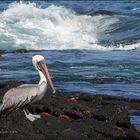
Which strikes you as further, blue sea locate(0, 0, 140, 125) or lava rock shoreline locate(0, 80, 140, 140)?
blue sea locate(0, 0, 140, 125)

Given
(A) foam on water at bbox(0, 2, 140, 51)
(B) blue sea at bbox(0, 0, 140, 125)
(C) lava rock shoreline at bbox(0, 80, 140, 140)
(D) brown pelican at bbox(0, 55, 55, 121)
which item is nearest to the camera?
(C) lava rock shoreline at bbox(0, 80, 140, 140)

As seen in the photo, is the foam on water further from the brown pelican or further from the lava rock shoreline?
the brown pelican

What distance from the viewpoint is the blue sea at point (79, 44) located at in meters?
21.4

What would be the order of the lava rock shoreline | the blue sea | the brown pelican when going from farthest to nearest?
the blue sea, the brown pelican, the lava rock shoreline

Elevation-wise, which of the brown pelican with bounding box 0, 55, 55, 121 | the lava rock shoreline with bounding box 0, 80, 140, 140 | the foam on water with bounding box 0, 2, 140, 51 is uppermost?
the brown pelican with bounding box 0, 55, 55, 121

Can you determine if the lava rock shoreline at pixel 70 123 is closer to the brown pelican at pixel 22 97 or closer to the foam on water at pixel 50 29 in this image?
the brown pelican at pixel 22 97

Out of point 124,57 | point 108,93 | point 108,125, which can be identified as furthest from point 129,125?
point 124,57

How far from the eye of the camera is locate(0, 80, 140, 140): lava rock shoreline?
452 inches

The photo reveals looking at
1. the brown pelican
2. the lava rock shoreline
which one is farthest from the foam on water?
the brown pelican

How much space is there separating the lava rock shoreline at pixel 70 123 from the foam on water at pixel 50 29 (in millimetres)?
15928

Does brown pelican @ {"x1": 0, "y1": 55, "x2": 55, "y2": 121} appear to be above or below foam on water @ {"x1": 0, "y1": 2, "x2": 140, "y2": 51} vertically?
above

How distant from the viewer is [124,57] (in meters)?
26.9

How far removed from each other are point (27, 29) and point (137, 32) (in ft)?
21.1

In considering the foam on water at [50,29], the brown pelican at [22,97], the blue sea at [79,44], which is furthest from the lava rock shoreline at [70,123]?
the foam on water at [50,29]
